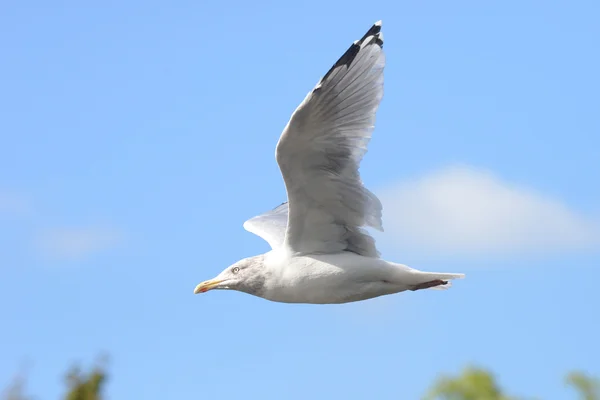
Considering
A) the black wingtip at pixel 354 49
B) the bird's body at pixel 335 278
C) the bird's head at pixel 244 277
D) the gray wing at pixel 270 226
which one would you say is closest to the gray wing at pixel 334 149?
the black wingtip at pixel 354 49

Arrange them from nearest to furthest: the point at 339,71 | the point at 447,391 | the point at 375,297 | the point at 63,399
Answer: the point at 339,71
the point at 375,297
the point at 63,399
the point at 447,391

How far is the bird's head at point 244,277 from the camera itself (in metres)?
10.0

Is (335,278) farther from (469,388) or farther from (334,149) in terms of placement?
(469,388)

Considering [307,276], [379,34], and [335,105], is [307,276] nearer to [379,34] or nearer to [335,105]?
[335,105]

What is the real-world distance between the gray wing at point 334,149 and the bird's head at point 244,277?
1.52 feet

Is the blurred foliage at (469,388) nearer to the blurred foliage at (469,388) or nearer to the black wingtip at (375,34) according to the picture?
the blurred foliage at (469,388)

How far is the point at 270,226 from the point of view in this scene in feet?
38.3

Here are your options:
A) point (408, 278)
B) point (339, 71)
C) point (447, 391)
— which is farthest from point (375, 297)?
point (447, 391)

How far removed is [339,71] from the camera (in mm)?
9164

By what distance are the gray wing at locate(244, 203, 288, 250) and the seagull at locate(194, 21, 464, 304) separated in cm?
102

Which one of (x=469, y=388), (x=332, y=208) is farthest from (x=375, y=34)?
(x=469, y=388)

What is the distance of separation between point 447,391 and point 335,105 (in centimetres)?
1597

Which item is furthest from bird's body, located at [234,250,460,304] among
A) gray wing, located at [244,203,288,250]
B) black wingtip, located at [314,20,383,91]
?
black wingtip, located at [314,20,383,91]

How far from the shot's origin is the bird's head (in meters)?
10.0
